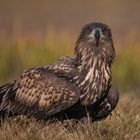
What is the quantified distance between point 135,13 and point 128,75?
13776 mm

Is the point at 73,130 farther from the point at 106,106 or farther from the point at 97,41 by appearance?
the point at 97,41

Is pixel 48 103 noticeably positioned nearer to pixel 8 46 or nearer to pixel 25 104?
pixel 25 104

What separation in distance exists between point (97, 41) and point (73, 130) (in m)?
1.04

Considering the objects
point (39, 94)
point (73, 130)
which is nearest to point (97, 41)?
point (39, 94)

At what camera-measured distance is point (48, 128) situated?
34.9 feet

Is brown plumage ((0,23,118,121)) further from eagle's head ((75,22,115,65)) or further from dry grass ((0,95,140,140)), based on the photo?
dry grass ((0,95,140,140))

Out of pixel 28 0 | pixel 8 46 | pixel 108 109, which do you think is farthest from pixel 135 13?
pixel 108 109

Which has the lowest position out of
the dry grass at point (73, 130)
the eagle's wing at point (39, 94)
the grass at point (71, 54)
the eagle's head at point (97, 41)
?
the grass at point (71, 54)

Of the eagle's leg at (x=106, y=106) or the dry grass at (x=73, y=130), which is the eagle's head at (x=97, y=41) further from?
the dry grass at (x=73, y=130)

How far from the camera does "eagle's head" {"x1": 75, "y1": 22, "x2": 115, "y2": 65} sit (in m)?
11.1

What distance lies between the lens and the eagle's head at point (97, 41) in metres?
11.1

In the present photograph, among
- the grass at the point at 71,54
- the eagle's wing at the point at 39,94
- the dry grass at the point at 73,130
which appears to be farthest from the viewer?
the grass at the point at 71,54

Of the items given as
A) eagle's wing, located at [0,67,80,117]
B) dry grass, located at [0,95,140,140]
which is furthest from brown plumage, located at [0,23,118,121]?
dry grass, located at [0,95,140,140]

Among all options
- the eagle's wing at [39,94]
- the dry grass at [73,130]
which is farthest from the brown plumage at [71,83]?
the dry grass at [73,130]
